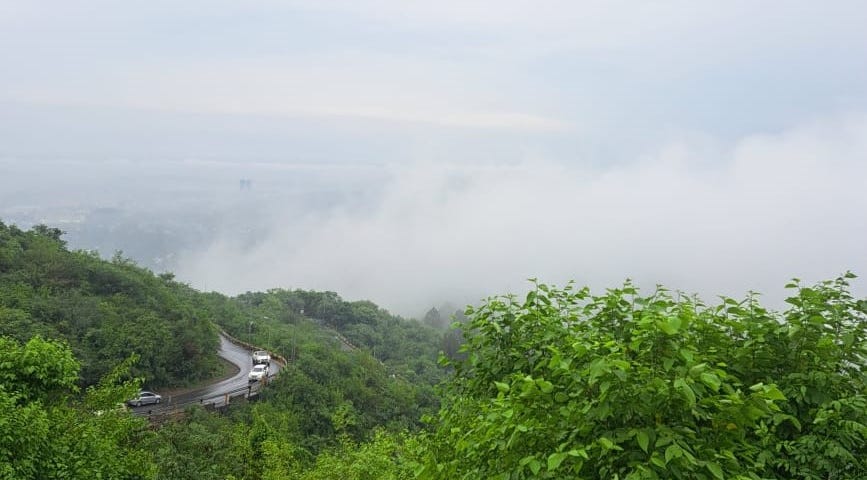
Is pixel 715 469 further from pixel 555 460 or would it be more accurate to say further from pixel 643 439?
pixel 555 460

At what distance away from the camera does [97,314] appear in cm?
3052

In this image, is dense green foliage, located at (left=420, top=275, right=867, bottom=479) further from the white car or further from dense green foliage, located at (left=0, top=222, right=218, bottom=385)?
the white car

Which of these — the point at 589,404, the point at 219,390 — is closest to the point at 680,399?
the point at 589,404

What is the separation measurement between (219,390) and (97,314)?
7.30 meters

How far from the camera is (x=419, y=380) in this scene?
55281 mm

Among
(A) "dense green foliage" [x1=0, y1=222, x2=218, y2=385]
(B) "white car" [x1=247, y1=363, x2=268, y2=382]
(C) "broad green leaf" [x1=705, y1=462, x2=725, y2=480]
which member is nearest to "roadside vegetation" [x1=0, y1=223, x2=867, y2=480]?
(C) "broad green leaf" [x1=705, y1=462, x2=725, y2=480]

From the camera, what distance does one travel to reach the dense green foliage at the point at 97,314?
91.1 ft

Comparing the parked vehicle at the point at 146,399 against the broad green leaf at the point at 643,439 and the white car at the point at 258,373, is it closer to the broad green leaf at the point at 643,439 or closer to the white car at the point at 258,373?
the white car at the point at 258,373

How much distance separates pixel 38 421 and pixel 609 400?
31.0 feet

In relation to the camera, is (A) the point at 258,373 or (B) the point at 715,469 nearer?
(B) the point at 715,469

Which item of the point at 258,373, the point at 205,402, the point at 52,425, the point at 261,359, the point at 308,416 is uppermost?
the point at 52,425

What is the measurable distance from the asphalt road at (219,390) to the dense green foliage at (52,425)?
14463 mm

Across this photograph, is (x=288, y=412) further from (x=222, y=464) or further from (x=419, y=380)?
(x=419, y=380)

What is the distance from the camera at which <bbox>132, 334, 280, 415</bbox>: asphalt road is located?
89.2 feet
